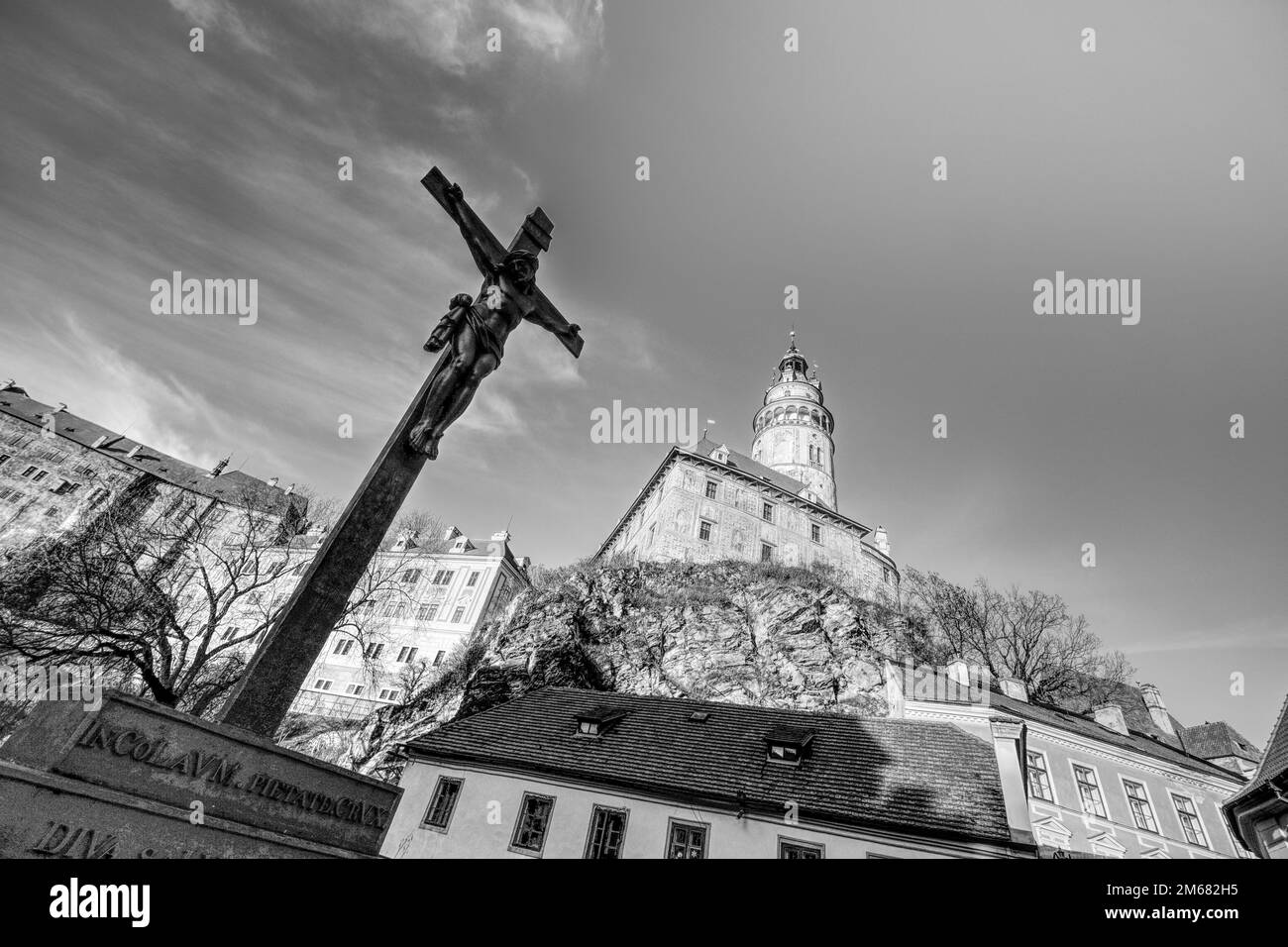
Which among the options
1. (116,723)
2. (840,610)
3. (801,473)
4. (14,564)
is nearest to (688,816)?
(116,723)

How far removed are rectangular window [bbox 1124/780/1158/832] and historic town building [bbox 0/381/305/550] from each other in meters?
63.0

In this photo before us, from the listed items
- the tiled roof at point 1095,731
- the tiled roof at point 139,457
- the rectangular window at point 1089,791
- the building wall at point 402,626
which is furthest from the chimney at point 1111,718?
the tiled roof at point 139,457

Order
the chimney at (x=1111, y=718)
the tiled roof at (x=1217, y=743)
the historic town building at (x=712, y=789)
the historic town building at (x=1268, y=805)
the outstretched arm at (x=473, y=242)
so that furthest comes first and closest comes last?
the tiled roof at (x=1217, y=743) → the chimney at (x=1111, y=718) → the historic town building at (x=712, y=789) → the historic town building at (x=1268, y=805) → the outstretched arm at (x=473, y=242)

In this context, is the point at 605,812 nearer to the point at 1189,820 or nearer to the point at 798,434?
the point at 1189,820

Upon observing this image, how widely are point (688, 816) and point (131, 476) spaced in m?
75.0

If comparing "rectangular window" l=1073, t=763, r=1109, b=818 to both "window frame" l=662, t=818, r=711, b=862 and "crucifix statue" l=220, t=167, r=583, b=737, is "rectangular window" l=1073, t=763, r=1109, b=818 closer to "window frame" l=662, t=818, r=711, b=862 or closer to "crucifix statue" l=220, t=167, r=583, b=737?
"window frame" l=662, t=818, r=711, b=862

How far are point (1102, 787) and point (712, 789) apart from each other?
17982 millimetres

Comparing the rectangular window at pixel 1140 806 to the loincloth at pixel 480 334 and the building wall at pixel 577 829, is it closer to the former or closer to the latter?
the building wall at pixel 577 829

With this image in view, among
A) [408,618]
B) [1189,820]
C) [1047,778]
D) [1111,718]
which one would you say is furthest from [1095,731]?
[408,618]

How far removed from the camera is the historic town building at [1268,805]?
36.7 feet

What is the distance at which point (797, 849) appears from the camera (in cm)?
1283

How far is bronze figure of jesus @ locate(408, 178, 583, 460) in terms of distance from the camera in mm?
5289

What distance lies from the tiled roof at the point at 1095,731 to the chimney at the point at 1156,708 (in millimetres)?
7969
